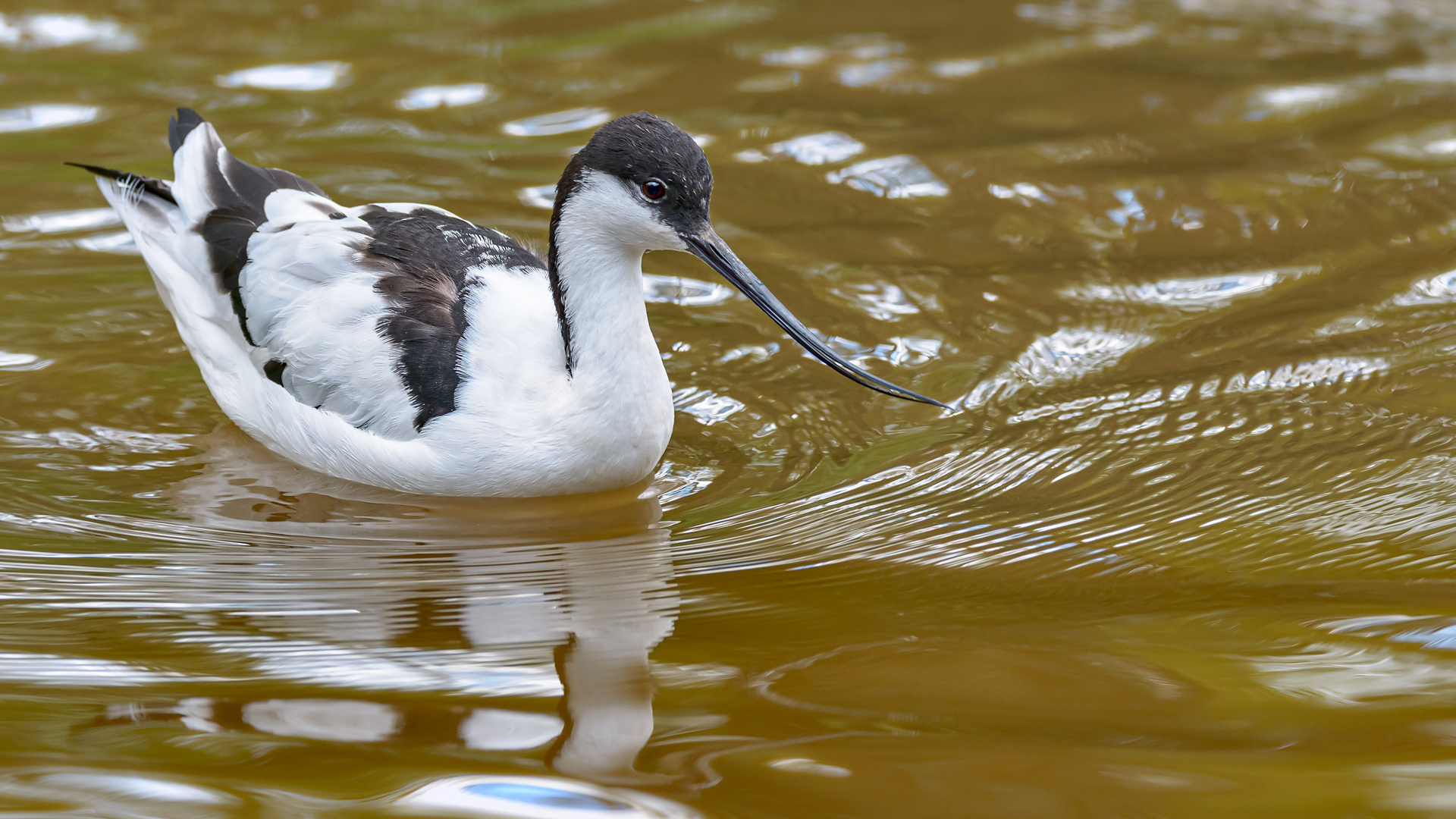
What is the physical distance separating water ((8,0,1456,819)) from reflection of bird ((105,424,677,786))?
0.02 metres

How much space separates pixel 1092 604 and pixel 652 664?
117 cm

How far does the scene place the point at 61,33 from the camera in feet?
28.5

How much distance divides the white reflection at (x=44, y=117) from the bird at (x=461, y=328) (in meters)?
2.52

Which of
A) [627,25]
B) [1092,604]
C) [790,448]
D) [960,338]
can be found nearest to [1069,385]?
[960,338]

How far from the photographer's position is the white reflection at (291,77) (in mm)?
8141

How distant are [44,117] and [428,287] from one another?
12.1ft

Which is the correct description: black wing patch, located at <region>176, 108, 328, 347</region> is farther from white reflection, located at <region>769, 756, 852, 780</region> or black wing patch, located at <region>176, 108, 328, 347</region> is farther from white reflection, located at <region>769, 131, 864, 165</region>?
white reflection, located at <region>769, 756, 852, 780</region>

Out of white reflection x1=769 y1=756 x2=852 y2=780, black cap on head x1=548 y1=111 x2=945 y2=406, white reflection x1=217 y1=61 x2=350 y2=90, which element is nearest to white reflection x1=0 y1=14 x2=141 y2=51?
white reflection x1=217 y1=61 x2=350 y2=90

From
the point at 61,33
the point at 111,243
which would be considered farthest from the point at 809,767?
the point at 61,33

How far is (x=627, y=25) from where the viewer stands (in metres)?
9.11

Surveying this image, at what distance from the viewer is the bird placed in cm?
467

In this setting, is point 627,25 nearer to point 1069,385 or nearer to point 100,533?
point 1069,385

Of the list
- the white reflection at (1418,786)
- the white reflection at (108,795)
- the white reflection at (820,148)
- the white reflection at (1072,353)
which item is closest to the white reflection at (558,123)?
the white reflection at (820,148)

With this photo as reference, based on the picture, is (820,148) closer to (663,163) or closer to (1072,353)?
(1072,353)
